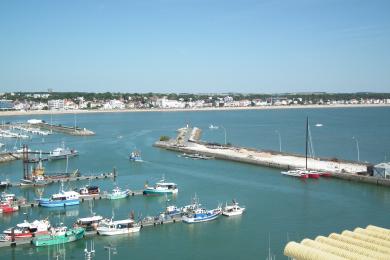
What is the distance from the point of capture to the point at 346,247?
10.3 meters

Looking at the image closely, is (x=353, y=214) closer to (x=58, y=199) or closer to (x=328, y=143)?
(x=58, y=199)

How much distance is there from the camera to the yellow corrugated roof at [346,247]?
978 cm

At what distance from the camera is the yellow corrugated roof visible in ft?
32.1

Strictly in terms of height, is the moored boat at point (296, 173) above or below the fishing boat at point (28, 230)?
above

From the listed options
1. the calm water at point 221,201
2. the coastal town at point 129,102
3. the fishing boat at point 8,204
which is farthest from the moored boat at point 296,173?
the coastal town at point 129,102

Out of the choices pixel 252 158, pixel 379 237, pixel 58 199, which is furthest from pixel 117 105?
pixel 379 237

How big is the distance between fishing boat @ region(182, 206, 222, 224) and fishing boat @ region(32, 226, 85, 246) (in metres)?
4.12

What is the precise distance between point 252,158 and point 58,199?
655 inches

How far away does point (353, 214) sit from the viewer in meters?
20.6

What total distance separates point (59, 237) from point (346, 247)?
32.7ft

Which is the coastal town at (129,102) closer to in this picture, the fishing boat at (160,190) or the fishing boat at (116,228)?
the fishing boat at (160,190)

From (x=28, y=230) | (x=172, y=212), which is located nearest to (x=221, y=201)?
(x=172, y=212)

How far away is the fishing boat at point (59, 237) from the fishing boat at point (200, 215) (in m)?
4.12

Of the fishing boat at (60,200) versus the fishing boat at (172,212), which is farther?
the fishing boat at (60,200)
